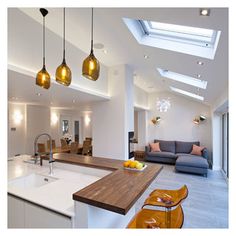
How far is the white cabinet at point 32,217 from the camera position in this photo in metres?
1.29

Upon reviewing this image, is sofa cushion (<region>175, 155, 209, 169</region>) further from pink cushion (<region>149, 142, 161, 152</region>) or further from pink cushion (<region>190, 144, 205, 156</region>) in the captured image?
pink cushion (<region>149, 142, 161, 152</region>)

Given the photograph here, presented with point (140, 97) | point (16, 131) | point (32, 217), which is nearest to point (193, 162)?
point (140, 97)

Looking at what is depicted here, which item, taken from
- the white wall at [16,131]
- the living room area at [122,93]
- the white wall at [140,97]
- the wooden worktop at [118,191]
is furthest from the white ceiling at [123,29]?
the white wall at [16,131]

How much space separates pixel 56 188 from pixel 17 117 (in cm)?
508

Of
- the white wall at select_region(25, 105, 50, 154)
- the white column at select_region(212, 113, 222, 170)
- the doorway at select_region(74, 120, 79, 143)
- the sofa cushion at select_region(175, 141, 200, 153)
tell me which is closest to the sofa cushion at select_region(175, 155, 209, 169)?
the white column at select_region(212, 113, 222, 170)

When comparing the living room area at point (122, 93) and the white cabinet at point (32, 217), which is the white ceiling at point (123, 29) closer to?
the living room area at point (122, 93)

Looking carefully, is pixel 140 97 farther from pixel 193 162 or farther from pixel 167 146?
pixel 193 162

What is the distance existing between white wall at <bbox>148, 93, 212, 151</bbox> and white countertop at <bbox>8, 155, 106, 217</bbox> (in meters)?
6.06

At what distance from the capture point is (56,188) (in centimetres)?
174

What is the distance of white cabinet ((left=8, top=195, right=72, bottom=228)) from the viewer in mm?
1293

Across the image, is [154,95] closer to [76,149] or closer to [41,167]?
[76,149]

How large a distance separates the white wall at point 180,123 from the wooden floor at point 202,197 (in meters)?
1.85

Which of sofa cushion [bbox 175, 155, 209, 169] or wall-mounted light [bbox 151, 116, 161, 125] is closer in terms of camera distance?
sofa cushion [bbox 175, 155, 209, 169]
